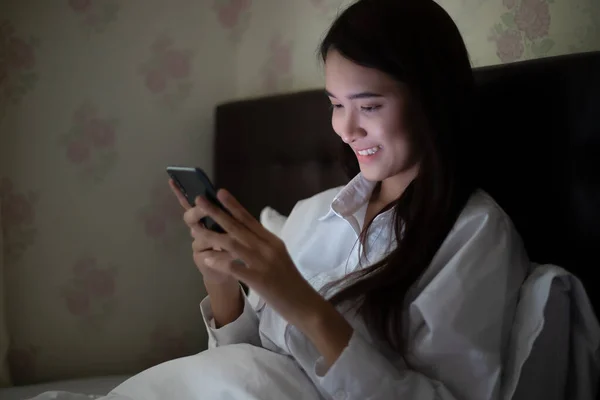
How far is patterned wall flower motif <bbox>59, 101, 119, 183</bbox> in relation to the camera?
4.90ft

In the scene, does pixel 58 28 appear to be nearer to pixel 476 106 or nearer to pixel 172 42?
pixel 172 42

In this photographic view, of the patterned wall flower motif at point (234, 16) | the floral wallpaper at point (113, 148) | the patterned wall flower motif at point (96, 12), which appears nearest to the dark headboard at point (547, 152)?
the floral wallpaper at point (113, 148)

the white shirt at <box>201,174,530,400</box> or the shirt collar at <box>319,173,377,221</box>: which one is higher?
the shirt collar at <box>319,173,377,221</box>

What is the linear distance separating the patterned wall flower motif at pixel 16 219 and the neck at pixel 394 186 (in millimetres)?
923

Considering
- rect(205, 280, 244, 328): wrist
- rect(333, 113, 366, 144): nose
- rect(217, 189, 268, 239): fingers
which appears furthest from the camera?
rect(205, 280, 244, 328): wrist

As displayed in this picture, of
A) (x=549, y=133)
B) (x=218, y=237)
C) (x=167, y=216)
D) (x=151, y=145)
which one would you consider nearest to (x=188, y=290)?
(x=167, y=216)

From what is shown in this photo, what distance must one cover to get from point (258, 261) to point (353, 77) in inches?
14.2

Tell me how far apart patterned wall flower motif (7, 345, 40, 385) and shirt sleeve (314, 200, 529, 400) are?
1.01m

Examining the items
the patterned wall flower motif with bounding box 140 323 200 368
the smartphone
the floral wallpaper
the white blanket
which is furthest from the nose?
→ the patterned wall flower motif with bounding box 140 323 200 368

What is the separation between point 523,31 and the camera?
110 cm

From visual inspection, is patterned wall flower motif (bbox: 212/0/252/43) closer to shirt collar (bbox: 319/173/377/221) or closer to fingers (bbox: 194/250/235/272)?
shirt collar (bbox: 319/173/377/221)

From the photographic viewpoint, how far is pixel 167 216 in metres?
1.65

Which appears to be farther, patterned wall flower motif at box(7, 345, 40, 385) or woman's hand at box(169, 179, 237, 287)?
patterned wall flower motif at box(7, 345, 40, 385)

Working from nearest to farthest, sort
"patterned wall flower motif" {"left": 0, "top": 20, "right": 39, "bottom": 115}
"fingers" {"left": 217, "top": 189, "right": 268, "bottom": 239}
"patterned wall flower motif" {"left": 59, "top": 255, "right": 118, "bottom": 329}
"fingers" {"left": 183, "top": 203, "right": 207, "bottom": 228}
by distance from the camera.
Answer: "fingers" {"left": 217, "top": 189, "right": 268, "bottom": 239}, "fingers" {"left": 183, "top": 203, "right": 207, "bottom": 228}, "patterned wall flower motif" {"left": 0, "top": 20, "right": 39, "bottom": 115}, "patterned wall flower motif" {"left": 59, "top": 255, "right": 118, "bottom": 329}
